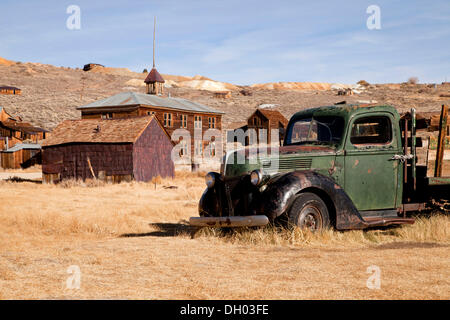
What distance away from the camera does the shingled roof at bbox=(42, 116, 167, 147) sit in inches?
1031

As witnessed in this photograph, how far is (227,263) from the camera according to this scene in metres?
6.23

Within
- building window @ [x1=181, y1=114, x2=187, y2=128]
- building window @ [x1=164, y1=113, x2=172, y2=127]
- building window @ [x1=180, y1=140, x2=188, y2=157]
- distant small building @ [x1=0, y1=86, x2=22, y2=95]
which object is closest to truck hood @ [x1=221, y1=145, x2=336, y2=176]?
building window @ [x1=164, y1=113, x2=172, y2=127]

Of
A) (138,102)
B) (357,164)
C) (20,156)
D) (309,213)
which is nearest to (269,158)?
(309,213)

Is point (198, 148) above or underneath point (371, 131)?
underneath

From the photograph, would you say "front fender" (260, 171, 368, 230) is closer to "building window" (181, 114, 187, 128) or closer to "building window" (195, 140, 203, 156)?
"building window" (181, 114, 187, 128)

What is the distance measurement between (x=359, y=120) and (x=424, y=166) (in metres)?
Answer: 1.52

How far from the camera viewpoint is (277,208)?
7207 millimetres

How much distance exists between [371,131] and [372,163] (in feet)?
2.44

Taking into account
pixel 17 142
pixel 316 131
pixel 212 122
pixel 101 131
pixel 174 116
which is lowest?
pixel 316 131

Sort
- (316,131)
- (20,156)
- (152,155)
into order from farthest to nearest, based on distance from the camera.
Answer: (20,156) < (152,155) < (316,131)

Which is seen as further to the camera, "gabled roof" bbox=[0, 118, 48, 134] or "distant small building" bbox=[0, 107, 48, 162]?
"gabled roof" bbox=[0, 118, 48, 134]

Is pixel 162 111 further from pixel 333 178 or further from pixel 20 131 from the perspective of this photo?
pixel 333 178

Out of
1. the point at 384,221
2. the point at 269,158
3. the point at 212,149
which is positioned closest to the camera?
the point at 269,158
